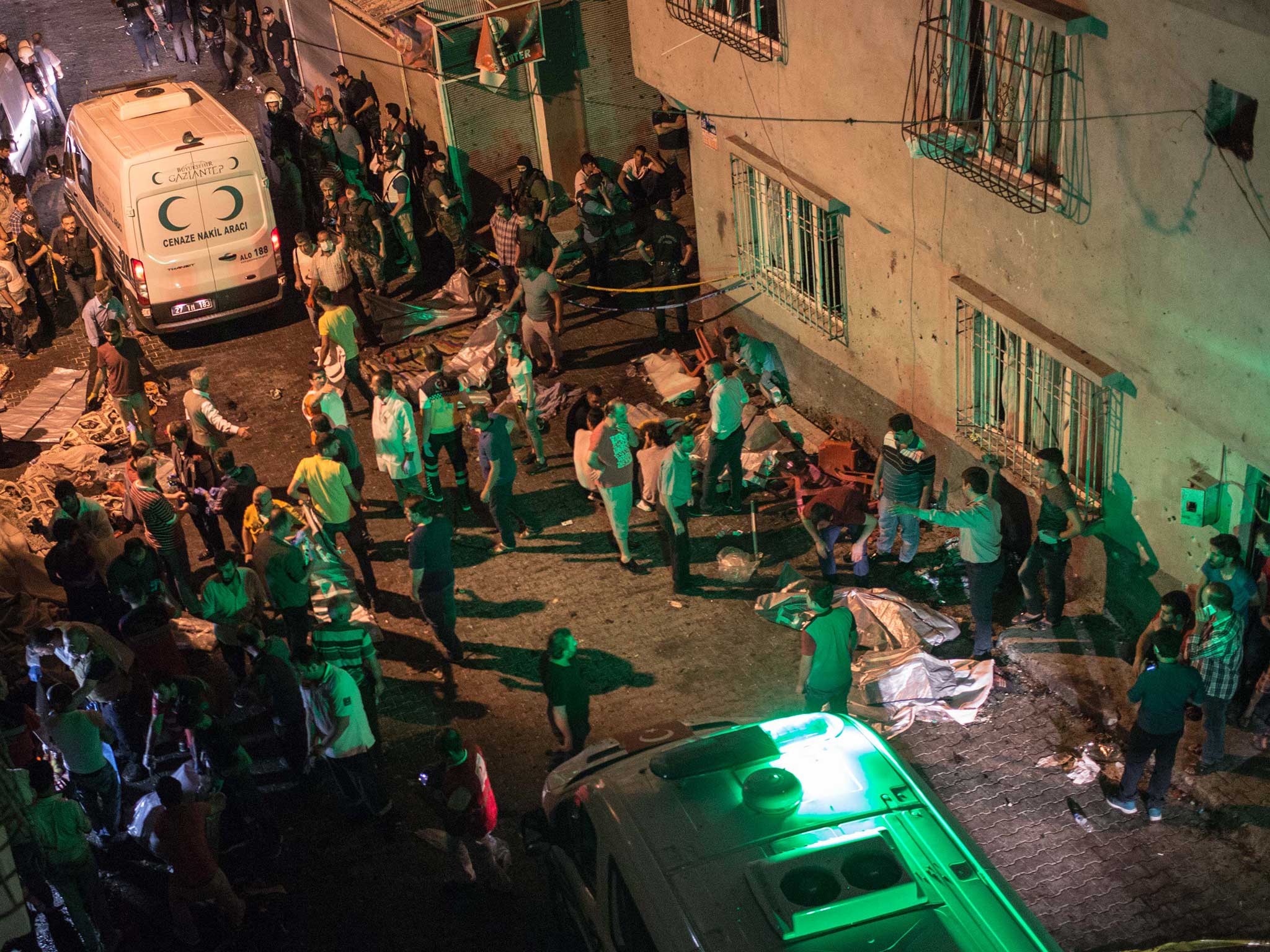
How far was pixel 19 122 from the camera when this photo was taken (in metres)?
22.4

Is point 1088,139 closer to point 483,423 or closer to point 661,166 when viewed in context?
point 483,423

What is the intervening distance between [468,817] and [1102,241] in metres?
5.56

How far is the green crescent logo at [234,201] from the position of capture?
16.0 metres

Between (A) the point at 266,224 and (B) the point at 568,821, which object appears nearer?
(B) the point at 568,821

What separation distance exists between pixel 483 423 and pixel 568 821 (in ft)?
15.0

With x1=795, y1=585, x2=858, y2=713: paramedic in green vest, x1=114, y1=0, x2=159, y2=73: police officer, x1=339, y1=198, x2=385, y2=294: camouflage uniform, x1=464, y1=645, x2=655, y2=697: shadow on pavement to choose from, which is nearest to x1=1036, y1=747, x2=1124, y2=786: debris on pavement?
x1=795, y1=585, x2=858, y2=713: paramedic in green vest

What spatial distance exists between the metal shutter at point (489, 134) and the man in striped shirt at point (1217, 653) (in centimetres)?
1208

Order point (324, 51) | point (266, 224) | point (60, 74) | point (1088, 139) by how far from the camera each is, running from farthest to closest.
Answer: point (60, 74) < point (324, 51) < point (266, 224) < point (1088, 139)

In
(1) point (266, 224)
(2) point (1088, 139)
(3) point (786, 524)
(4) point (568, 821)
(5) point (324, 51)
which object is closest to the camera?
(4) point (568, 821)

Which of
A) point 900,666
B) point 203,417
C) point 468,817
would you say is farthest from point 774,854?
point 203,417

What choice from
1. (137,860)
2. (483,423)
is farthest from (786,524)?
(137,860)

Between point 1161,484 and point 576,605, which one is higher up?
point 1161,484

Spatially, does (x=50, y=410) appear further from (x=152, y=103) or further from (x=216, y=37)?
(x=216, y=37)

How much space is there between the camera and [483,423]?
11516 millimetres
